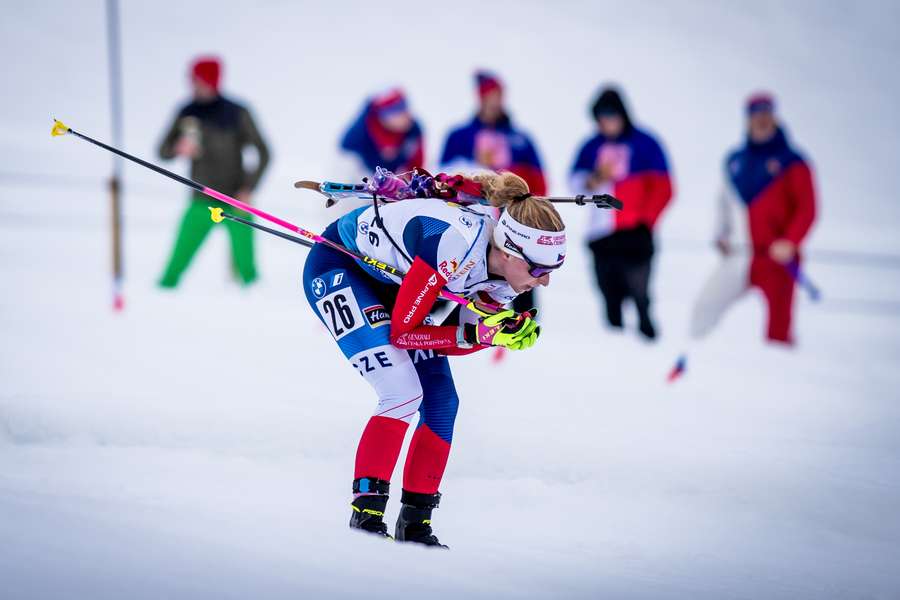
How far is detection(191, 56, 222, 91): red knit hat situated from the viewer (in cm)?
835

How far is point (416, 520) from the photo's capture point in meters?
3.55

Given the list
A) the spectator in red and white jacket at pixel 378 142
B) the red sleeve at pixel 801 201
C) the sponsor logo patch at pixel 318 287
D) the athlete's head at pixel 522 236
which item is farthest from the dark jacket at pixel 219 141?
the athlete's head at pixel 522 236

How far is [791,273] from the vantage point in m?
8.06

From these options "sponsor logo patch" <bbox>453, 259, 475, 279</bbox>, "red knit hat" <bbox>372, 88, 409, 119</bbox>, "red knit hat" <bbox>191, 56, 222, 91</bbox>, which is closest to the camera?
"sponsor logo patch" <bbox>453, 259, 475, 279</bbox>

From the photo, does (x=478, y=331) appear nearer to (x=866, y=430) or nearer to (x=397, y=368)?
(x=397, y=368)

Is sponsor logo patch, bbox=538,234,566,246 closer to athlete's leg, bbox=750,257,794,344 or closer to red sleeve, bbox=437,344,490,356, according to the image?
red sleeve, bbox=437,344,490,356

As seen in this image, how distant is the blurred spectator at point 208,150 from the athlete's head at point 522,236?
17.2ft

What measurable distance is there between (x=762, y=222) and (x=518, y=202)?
5.34 m

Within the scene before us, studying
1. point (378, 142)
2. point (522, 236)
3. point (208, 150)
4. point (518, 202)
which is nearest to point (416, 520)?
point (522, 236)

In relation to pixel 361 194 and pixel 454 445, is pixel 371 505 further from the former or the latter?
pixel 454 445

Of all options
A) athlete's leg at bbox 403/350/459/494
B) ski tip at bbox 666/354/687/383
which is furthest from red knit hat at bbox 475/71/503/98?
athlete's leg at bbox 403/350/459/494

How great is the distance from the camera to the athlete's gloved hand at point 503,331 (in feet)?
11.2

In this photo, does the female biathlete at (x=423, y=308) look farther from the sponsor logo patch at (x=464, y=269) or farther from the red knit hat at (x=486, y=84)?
the red knit hat at (x=486, y=84)

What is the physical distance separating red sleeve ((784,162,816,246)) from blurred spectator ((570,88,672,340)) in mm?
1028
